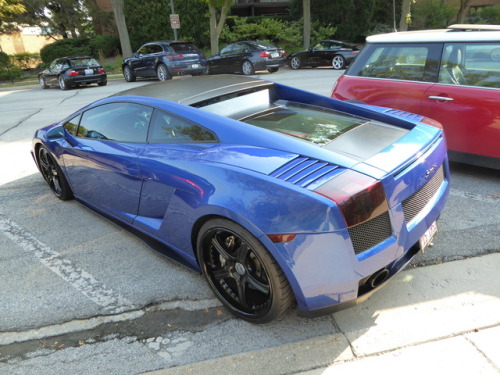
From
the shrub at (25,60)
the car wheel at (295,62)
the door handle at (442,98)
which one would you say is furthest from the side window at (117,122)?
the shrub at (25,60)

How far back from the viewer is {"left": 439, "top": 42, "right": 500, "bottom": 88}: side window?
13.7 ft

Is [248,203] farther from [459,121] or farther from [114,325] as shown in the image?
[459,121]

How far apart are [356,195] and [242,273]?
90 centimetres

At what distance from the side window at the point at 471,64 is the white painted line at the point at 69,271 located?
4.02 m

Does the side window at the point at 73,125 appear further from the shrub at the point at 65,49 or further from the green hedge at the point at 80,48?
the shrub at the point at 65,49

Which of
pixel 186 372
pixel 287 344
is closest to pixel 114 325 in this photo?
pixel 186 372

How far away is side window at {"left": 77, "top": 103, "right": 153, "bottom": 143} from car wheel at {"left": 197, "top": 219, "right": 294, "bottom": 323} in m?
1.07

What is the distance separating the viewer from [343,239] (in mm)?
2072

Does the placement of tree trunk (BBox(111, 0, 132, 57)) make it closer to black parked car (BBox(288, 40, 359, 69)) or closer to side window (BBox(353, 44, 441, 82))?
black parked car (BBox(288, 40, 359, 69))

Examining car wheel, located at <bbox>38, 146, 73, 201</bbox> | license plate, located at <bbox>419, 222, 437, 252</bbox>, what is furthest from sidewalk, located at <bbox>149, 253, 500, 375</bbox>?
car wheel, located at <bbox>38, 146, 73, 201</bbox>

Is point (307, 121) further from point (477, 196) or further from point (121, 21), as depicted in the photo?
point (121, 21)

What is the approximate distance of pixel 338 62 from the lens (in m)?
17.0

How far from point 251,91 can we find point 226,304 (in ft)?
5.74

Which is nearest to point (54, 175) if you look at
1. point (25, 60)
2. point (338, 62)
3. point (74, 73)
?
point (74, 73)
